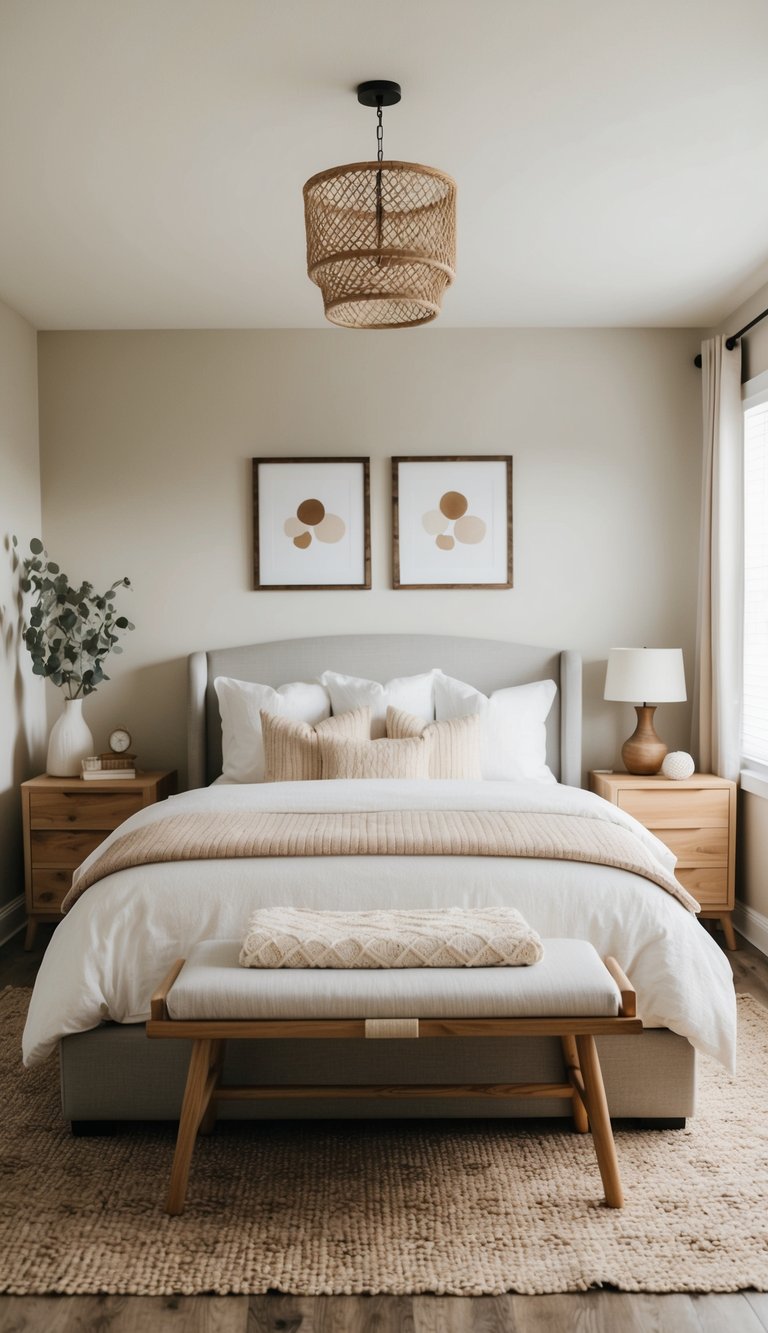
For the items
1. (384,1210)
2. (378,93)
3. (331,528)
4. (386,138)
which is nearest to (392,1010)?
(384,1210)

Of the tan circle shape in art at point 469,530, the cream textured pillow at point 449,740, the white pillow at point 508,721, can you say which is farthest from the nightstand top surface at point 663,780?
the tan circle shape in art at point 469,530

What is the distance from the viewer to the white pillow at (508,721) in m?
4.32

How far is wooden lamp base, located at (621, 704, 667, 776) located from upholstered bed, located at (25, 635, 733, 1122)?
1.80m

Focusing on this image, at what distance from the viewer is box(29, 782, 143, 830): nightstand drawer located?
4.30 metres

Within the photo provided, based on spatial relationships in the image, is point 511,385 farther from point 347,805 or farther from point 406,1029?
point 406,1029

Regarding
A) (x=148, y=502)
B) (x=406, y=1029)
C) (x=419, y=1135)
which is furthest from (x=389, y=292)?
(x=148, y=502)

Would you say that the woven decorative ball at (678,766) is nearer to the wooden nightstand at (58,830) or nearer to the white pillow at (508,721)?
the white pillow at (508,721)

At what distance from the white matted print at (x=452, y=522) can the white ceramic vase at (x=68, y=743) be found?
60.4 inches

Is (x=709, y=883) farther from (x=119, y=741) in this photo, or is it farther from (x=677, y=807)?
(x=119, y=741)

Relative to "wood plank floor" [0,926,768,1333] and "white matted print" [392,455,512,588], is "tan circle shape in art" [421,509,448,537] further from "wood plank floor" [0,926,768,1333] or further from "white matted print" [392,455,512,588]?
"wood plank floor" [0,926,768,1333]

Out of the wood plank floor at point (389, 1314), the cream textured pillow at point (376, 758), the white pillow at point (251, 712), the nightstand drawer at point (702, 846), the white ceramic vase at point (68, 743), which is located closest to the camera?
the wood plank floor at point (389, 1314)

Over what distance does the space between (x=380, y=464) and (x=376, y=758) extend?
156 centimetres

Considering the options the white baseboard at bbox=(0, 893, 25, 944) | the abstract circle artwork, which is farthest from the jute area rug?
the abstract circle artwork

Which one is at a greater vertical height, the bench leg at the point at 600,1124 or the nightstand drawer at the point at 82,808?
the nightstand drawer at the point at 82,808
